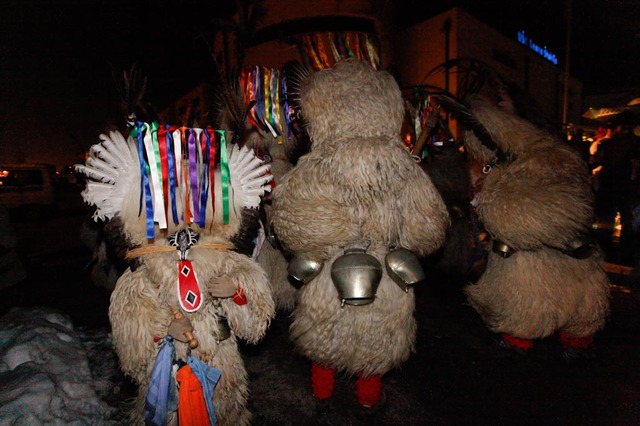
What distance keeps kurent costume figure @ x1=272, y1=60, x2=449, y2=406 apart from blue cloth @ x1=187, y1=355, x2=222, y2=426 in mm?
621

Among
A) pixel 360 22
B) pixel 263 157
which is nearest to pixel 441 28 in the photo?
pixel 360 22

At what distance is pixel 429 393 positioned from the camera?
104 inches

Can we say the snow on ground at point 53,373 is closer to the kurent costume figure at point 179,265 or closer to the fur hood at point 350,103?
the kurent costume figure at point 179,265

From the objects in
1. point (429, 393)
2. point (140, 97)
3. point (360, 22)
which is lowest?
point (429, 393)

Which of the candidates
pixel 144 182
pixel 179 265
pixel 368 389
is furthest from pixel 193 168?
pixel 368 389

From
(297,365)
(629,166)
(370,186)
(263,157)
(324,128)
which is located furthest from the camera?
(629,166)

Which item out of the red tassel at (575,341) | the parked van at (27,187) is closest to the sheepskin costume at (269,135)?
the red tassel at (575,341)

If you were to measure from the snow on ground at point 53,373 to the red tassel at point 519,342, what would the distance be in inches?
119

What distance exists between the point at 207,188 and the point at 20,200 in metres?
13.5

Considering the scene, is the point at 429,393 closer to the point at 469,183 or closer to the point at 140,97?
the point at 469,183

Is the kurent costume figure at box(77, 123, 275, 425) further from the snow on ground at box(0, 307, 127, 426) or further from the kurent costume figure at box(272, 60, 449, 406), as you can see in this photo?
the snow on ground at box(0, 307, 127, 426)

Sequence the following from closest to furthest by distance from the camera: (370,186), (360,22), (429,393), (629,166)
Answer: (370,186) → (429,393) → (629,166) → (360,22)

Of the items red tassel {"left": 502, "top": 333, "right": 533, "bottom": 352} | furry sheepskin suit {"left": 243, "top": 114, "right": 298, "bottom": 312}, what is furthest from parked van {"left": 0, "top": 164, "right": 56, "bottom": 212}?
red tassel {"left": 502, "top": 333, "right": 533, "bottom": 352}

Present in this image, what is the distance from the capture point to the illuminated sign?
15.1 meters
